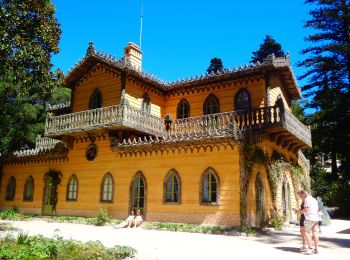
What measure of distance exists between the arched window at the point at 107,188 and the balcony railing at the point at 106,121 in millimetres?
2994

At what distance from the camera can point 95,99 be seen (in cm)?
2241

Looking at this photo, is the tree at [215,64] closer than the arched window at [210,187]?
No

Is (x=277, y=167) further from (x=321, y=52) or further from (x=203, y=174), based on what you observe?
(x=321, y=52)

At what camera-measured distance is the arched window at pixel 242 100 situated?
20.1 metres

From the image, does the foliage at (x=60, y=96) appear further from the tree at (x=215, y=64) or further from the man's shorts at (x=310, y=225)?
the man's shorts at (x=310, y=225)

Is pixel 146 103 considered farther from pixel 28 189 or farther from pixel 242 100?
pixel 28 189

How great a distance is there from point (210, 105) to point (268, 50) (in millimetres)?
24088

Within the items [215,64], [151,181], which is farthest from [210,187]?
[215,64]

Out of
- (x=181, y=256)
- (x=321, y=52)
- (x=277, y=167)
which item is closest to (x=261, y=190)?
(x=277, y=167)

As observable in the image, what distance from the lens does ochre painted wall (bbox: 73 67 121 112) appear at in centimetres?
2136

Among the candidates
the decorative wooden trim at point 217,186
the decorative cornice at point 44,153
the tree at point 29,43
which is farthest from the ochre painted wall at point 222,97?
the tree at point 29,43

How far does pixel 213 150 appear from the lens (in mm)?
16484

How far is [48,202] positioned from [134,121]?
865 centimetres

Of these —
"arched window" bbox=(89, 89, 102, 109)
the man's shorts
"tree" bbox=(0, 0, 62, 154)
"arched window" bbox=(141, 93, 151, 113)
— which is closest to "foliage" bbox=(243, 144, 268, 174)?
the man's shorts
